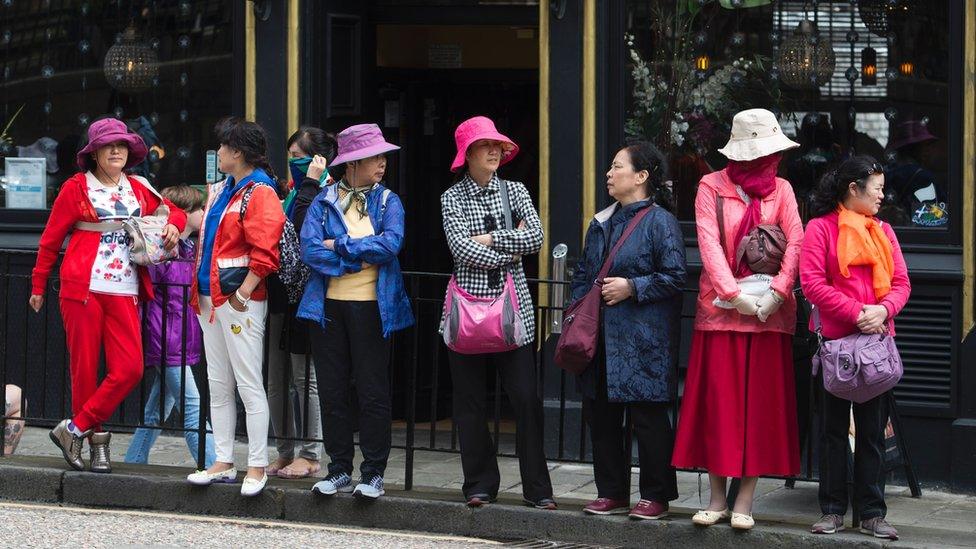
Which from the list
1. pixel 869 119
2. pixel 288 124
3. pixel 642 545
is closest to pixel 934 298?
pixel 869 119

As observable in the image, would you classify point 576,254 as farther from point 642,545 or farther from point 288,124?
point 642,545

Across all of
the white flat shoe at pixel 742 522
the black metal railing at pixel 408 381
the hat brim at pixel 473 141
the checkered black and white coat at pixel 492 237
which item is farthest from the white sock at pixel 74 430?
the white flat shoe at pixel 742 522

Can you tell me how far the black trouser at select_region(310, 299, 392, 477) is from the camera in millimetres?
7820

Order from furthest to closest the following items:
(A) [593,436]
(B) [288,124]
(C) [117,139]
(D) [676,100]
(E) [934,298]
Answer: (B) [288,124], (D) [676,100], (E) [934,298], (C) [117,139], (A) [593,436]

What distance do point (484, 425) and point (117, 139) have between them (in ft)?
8.17

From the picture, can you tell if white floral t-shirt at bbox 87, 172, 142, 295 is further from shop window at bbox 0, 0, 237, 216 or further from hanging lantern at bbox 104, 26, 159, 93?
hanging lantern at bbox 104, 26, 159, 93

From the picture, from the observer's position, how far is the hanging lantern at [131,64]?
11.0m

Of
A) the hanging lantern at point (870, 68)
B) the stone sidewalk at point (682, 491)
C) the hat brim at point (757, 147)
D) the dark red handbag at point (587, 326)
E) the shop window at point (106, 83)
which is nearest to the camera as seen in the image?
the hat brim at point (757, 147)

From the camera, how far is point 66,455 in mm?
8555

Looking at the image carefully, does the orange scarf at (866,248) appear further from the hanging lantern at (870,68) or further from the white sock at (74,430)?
the white sock at (74,430)

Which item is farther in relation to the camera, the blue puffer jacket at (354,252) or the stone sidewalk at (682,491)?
the stone sidewalk at (682,491)

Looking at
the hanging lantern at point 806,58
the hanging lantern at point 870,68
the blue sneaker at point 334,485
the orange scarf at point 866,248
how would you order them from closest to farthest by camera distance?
the orange scarf at point 866,248
the blue sneaker at point 334,485
the hanging lantern at point 870,68
the hanging lantern at point 806,58

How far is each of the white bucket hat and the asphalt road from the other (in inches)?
86.7

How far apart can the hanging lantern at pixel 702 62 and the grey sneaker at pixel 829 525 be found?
3.46 meters
